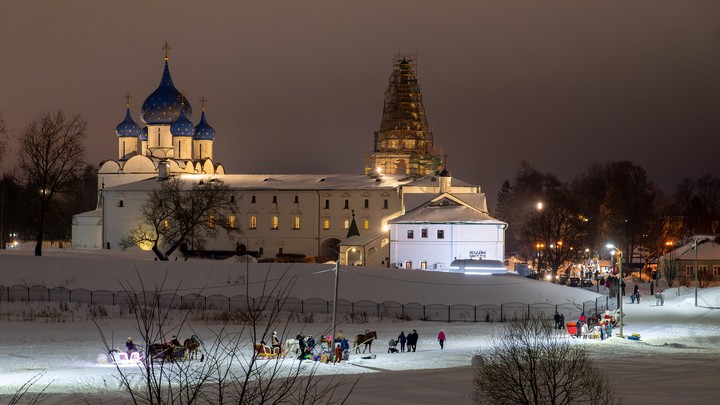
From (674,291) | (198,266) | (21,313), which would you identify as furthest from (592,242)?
(21,313)

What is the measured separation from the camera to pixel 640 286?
60.6 metres

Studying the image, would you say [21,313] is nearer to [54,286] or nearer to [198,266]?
[54,286]

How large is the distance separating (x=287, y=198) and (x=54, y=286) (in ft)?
85.9

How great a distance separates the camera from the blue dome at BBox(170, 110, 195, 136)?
3221 inches

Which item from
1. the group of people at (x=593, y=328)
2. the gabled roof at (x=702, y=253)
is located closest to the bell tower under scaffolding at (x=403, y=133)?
the gabled roof at (x=702, y=253)

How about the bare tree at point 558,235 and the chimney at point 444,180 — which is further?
the chimney at point 444,180

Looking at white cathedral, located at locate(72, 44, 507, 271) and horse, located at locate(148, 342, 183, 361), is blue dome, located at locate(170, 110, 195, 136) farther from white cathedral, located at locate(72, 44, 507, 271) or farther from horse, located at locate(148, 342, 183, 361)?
horse, located at locate(148, 342, 183, 361)

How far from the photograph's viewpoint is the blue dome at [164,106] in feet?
267

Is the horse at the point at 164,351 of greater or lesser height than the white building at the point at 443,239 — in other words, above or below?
below

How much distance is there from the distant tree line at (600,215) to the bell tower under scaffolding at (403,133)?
39.9 feet

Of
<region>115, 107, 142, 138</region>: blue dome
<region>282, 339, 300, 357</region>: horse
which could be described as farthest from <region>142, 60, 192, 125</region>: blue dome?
<region>282, 339, 300, 357</region>: horse

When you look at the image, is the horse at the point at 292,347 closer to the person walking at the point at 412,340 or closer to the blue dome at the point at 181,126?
the person walking at the point at 412,340

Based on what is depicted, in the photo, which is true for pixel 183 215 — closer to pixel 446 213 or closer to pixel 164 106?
pixel 446 213

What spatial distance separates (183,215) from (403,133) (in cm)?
3763
